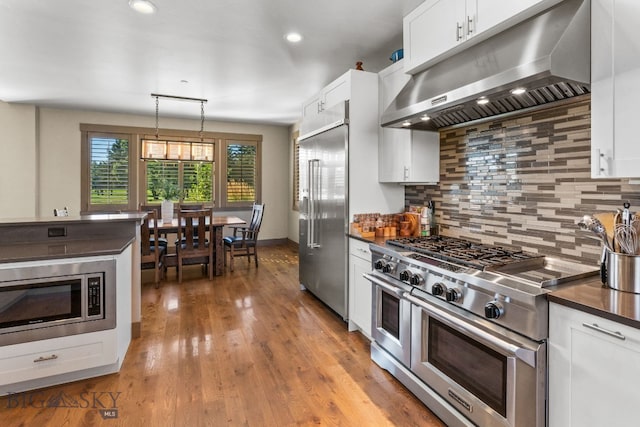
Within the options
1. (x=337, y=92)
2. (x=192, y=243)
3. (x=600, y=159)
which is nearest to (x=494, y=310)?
(x=600, y=159)

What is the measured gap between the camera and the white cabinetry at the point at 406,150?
9.55 ft

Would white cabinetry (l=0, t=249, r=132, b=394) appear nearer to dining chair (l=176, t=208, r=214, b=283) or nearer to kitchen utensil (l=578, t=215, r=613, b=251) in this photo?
dining chair (l=176, t=208, r=214, b=283)

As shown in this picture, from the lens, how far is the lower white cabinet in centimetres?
292

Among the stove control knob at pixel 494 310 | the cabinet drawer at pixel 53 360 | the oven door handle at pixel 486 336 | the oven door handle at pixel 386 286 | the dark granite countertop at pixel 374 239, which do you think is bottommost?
the cabinet drawer at pixel 53 360

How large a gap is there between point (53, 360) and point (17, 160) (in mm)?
5246

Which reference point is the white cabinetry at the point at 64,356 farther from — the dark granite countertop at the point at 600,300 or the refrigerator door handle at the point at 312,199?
the dark granite countertop at the point at 600,300

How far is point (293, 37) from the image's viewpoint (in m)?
3.29

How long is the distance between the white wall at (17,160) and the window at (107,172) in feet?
2.48

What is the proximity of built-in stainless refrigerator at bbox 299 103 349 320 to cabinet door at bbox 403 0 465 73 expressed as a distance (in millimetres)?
826

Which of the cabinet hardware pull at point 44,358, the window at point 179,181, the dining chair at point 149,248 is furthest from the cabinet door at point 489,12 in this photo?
the window at point 179,181

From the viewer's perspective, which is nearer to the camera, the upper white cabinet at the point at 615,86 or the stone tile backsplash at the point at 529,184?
the upper white cabinet at the point at 615,86

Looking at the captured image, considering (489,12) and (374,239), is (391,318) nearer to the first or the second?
(374,239)

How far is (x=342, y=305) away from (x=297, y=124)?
4.96 meters

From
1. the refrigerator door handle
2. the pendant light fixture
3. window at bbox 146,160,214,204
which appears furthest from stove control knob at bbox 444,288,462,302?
window at bbox 146,160,214,204
